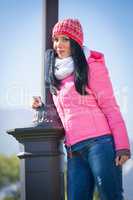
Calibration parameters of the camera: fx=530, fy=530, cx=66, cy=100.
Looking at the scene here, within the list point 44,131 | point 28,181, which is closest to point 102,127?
point 44,131

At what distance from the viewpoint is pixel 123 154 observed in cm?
288

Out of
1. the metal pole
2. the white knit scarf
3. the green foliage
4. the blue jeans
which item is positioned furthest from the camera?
the green foliage

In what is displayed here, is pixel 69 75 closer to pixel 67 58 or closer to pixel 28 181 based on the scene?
pixel 67 58

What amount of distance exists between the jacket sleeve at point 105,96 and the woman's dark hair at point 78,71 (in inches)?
1.5

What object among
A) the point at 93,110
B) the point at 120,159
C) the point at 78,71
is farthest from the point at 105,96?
the point at 120,159

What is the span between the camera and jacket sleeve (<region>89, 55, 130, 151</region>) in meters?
2.95

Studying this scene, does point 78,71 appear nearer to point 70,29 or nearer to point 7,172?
point 70,29

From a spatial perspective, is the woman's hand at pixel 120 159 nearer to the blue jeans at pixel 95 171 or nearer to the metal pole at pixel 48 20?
the blue jeans at pixel 95 171

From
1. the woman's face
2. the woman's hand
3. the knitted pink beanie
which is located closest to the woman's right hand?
the woman's face

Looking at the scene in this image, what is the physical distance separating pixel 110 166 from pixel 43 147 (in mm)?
442

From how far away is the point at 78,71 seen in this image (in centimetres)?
299

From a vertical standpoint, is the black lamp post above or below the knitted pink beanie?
below

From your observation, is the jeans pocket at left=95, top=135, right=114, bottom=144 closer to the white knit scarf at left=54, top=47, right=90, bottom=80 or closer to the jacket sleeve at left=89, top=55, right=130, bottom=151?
the jacket sleeve at left=89, top=55, right=130, bottom=151

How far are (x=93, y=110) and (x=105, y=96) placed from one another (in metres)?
0.10
